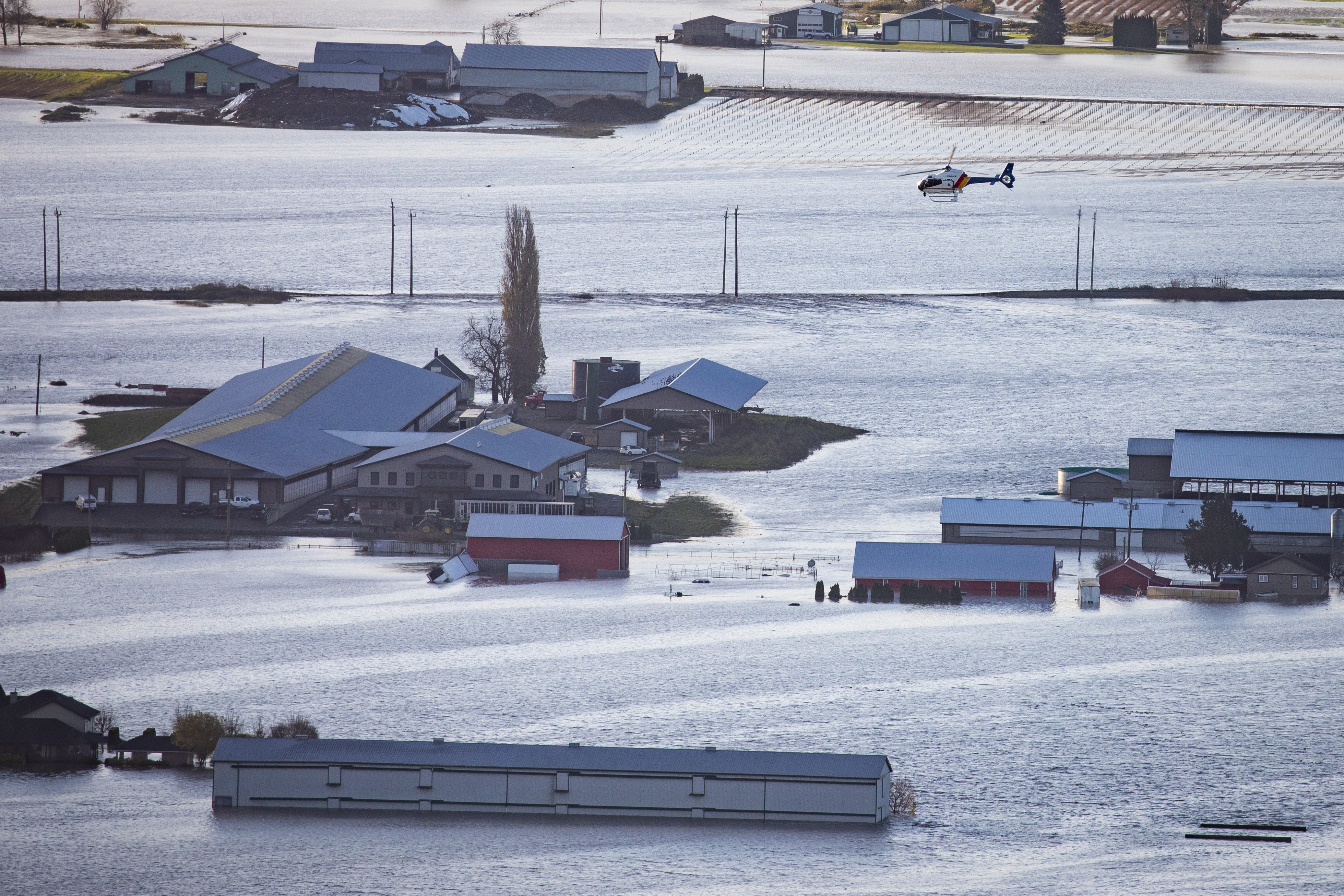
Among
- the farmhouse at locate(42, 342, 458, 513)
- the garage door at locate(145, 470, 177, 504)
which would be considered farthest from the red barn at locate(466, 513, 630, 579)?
the garage door at locate(145, 470, 177, 504)

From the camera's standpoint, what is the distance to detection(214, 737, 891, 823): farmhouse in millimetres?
22859

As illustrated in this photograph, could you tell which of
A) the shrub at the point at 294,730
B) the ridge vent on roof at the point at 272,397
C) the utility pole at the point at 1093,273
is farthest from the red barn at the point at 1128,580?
the utility pole at the point at 1093,273

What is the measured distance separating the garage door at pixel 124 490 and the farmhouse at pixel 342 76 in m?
61.5

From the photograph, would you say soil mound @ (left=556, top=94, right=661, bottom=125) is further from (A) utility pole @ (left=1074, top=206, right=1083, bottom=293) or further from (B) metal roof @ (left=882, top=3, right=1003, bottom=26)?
(A) utility pole @ (left=1074, top=206, right=1083, bottom=293)

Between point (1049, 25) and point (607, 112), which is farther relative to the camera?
point (1049, 25)

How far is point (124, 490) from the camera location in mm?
35906

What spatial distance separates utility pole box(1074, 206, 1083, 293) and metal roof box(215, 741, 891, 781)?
4483cm

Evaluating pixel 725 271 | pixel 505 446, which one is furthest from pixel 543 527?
pixel 725 271

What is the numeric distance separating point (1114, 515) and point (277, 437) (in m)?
16.9

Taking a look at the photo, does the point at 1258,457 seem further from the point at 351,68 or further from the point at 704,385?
the point at 351,68

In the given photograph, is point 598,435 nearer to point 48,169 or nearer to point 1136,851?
point 1136,851

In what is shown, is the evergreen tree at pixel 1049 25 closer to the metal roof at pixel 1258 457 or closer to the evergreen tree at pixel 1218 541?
the metal roof at pixel 1258 457

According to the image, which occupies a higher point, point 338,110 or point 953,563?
point 338,110

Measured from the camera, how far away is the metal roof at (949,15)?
346 feet
